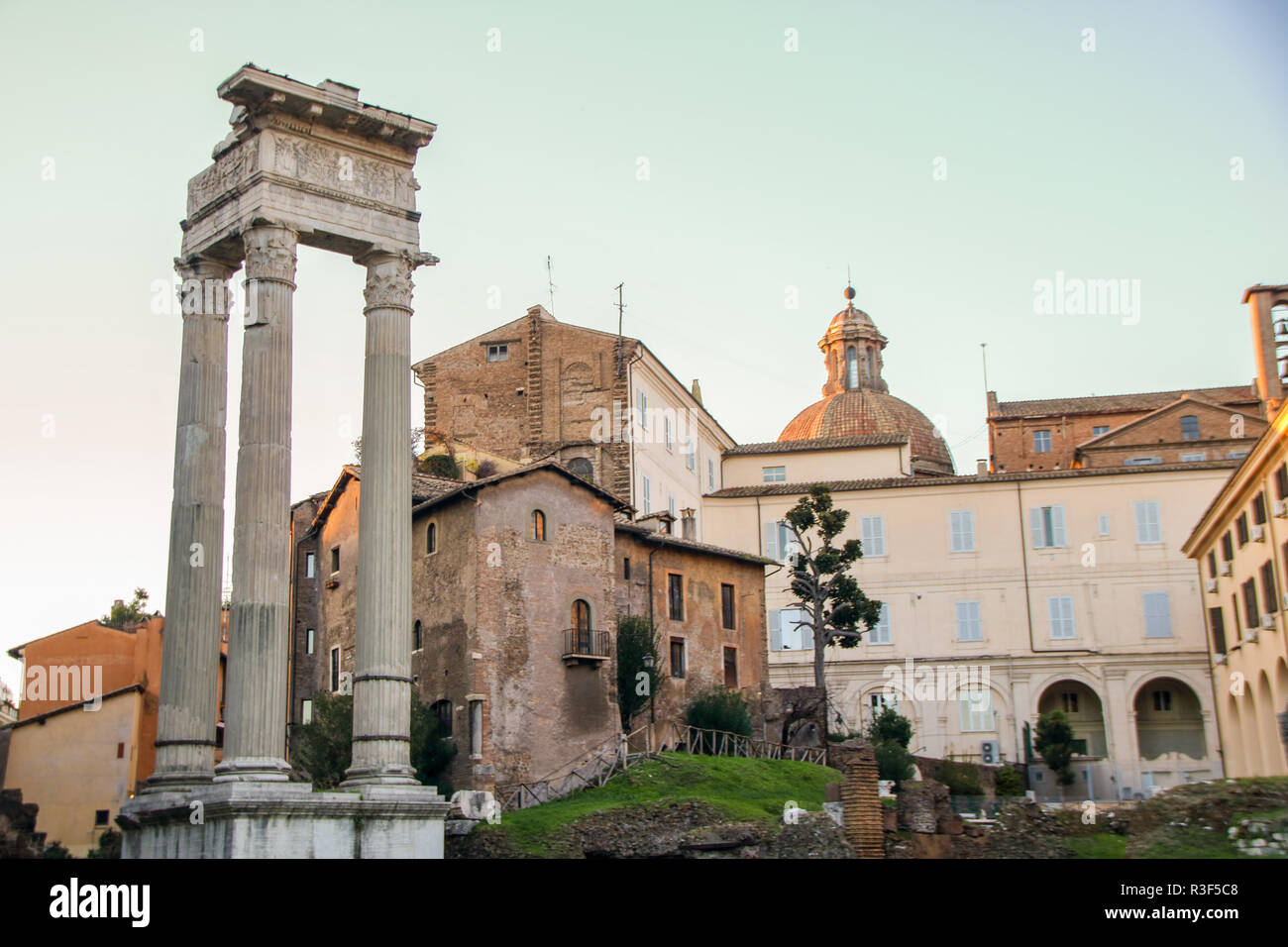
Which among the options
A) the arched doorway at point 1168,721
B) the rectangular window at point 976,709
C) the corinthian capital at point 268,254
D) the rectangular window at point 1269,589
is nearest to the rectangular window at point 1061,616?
the arched doorway at point 1168,721

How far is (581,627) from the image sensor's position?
134 ft

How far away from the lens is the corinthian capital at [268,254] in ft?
80.2

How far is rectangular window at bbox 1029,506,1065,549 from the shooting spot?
59.1 meters

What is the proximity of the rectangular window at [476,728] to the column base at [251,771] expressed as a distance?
48.4ft

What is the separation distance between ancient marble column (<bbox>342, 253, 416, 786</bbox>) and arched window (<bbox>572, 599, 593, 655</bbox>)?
51.7ft

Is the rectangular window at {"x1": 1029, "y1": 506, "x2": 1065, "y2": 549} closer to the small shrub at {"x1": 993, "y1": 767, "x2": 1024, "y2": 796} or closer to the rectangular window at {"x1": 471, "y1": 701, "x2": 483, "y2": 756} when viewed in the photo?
the small shrub at {"x1": 993, "y1": 767, "x2": 1024, "y2": 796}

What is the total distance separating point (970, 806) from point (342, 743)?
53.7 feet

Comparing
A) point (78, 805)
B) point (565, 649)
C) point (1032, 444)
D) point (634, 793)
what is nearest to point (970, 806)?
point (634, 793)

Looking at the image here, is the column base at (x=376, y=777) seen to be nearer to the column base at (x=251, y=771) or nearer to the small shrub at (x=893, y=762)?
the column base at (x=251, y=771)

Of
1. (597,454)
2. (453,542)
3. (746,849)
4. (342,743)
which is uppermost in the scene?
(597,454)

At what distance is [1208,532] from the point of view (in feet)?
159

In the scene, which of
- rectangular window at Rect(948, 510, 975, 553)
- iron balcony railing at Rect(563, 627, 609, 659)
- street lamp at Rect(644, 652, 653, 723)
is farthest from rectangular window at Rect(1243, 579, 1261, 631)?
iron balcony railing at Rect(563, 627, 609, 659)

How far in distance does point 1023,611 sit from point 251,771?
42.0 metres
